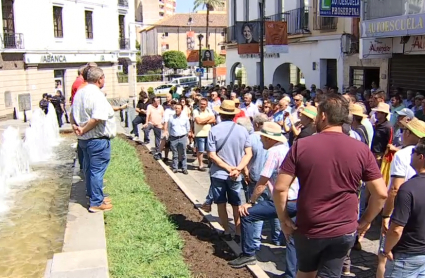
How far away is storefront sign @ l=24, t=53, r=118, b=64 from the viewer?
2886 cm

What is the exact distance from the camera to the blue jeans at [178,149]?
36.6 ft

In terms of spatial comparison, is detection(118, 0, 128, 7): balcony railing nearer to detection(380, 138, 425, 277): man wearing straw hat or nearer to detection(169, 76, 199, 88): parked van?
detection(169, 76, 199, 88): parked van

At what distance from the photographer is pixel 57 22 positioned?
3197 cm

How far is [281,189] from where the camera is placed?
3.53 meters

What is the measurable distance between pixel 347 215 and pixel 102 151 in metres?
3.64

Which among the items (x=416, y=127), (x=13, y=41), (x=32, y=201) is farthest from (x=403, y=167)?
(x=13, y=41)

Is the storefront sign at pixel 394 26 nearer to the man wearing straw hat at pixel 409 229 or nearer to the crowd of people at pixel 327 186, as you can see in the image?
the crowd of people at pixel 327 186

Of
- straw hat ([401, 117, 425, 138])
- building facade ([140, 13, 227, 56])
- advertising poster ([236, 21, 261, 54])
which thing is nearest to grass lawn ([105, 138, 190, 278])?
straw hat ([401, 117, 425, 138])

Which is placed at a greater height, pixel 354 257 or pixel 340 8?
pixel 340 8

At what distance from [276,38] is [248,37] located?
2.05 metres

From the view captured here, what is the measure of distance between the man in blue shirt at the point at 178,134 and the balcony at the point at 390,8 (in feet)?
19.8

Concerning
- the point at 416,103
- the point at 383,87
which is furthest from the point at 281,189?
the point at 383,87

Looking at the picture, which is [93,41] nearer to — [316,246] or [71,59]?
[71,59]

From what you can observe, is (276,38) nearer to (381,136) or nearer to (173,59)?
(381,136)
